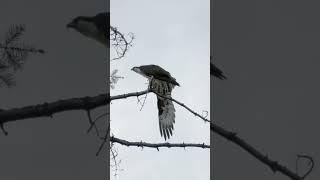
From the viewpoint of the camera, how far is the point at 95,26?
0.88 m

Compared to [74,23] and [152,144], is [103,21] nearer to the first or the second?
Result: [74,23]

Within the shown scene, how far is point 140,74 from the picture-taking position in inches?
39.3

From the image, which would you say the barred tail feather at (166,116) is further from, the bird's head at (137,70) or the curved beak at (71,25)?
the curved beak at (71,25)

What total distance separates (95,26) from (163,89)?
0.58 feet

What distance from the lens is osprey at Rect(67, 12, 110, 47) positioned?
86 centimetres
